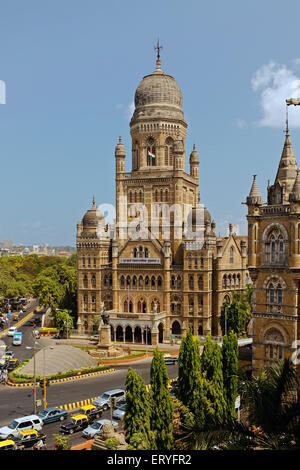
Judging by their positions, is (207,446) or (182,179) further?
(182,179)

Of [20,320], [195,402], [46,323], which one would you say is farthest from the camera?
[20,320]

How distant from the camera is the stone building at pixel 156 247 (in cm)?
7394

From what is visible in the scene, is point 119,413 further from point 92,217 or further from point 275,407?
point 92,217

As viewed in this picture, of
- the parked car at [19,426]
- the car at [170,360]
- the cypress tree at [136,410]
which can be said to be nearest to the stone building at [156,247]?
the car at [170,360]

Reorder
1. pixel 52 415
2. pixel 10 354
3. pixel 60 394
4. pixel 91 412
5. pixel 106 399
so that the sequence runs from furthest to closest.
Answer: pixel 10 354 → pixel 60 394 → pixel 106 399 → pixel 91 412 → pixel 52 415

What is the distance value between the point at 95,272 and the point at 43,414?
41051 mm

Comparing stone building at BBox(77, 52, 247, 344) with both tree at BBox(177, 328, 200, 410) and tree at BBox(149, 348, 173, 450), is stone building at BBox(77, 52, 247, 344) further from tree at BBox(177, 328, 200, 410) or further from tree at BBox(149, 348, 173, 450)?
tree at BBox(149, 348, 173, 450)

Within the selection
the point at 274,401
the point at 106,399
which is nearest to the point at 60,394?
the point at 106,399

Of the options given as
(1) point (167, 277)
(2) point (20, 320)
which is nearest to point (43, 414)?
(1) point (167, 277)

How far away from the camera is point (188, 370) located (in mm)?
37094

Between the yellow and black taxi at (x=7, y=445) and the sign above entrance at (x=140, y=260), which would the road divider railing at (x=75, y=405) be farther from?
the sign above entrance at (x=140, y=260)

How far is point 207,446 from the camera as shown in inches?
686

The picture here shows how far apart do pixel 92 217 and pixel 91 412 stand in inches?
1792
